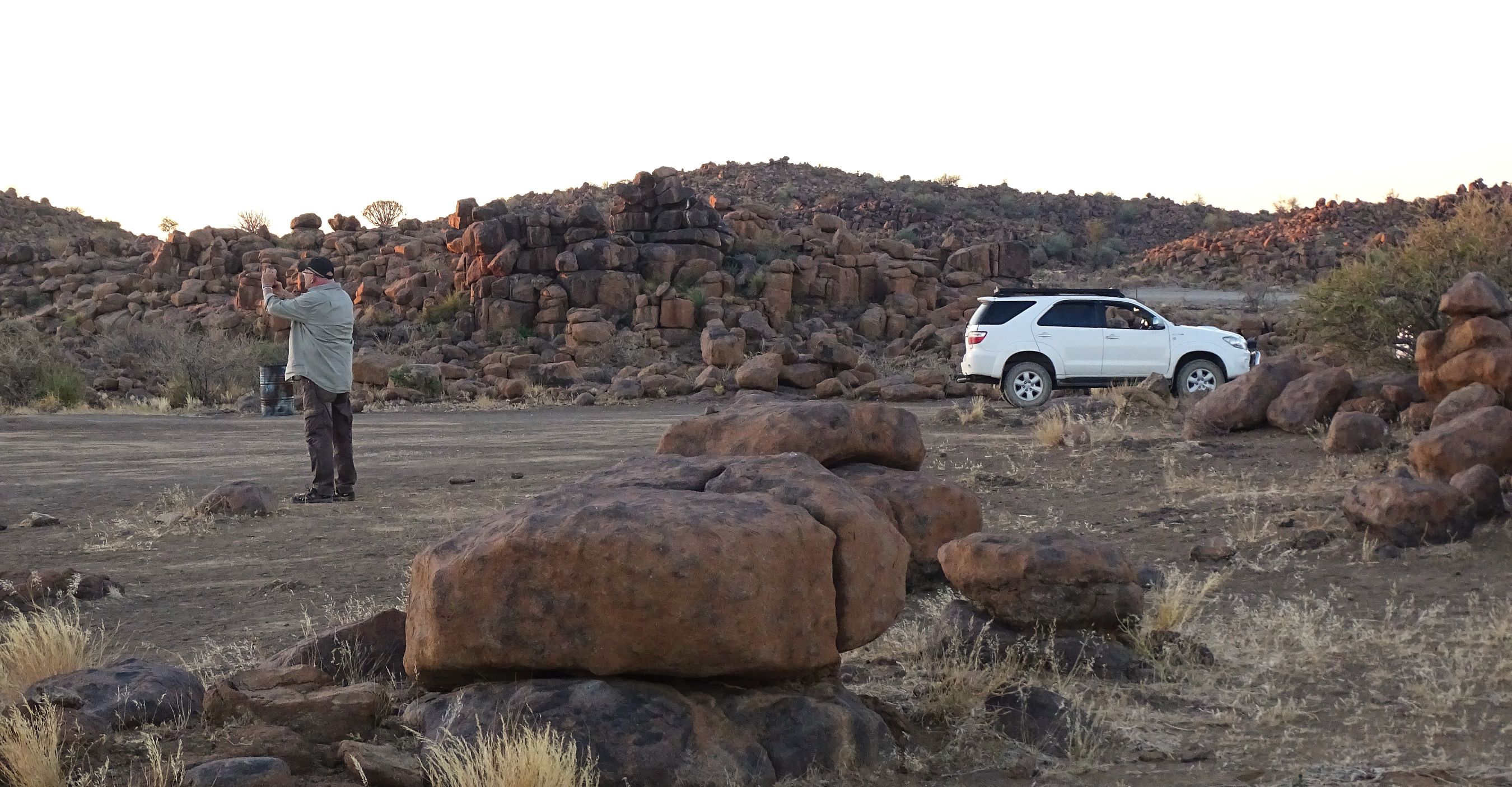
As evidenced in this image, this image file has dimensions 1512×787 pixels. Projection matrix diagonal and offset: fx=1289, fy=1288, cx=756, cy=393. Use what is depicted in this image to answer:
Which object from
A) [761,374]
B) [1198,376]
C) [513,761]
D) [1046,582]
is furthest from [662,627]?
[761,374]

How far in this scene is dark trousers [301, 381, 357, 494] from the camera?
11195 millimetres

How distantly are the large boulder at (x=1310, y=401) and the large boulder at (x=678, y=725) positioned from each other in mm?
10358

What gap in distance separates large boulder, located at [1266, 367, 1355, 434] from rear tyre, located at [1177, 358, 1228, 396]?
5323 millimetres

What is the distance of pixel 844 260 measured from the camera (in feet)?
125

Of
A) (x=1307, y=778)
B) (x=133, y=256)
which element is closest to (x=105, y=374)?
(x=133, y=256)

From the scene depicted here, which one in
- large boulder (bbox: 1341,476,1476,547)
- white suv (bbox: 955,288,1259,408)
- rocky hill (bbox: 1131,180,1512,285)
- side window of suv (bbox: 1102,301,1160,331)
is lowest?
large boulder (bbox: 1341,476,1476,547)

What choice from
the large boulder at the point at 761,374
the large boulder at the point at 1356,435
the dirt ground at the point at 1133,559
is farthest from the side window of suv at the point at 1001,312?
the large boulder at the point at 1356,435

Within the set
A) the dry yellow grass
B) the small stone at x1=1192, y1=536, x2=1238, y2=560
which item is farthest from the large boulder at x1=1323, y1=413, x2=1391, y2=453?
the dry yellow grass

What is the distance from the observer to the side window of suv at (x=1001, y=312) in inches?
783

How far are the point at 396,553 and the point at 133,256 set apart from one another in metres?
41.8

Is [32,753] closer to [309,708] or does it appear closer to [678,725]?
[309,708]

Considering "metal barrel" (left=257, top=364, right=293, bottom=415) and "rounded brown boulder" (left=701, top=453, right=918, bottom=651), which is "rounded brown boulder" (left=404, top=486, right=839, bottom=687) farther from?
"metal barrel" (left=257, top=364, right=293, bottom=415)

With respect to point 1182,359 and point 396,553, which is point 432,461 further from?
point 1182,359

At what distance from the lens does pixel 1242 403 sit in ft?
46.7
